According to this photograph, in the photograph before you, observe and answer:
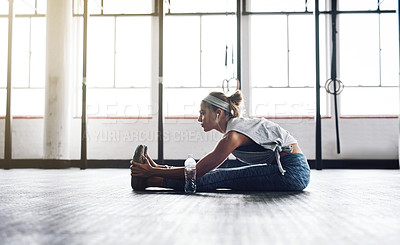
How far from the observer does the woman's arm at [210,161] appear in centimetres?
248

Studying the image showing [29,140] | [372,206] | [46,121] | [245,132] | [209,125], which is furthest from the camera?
[29,140]

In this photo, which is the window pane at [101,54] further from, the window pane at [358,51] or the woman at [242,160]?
the woman at [242,160]

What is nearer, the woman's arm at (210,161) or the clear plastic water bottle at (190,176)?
the woman's arm at (210,161)

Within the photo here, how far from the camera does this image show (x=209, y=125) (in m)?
2.70

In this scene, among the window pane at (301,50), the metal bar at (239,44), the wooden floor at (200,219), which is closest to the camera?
the wooden floor at (200,219)

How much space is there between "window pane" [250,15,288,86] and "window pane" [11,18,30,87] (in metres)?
3.73

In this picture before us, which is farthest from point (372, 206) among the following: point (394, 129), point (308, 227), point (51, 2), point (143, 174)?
point (51, 2)

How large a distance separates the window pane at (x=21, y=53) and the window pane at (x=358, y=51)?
5.16 meters

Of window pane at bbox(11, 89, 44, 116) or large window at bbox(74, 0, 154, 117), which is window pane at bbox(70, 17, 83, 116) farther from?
window pane at bbox(11, 89, 44, 116)

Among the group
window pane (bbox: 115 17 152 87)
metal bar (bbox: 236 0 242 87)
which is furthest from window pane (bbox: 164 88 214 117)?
metal bar (bbox: 236 0 242 87)

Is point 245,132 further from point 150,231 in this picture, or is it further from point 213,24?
point 213,24

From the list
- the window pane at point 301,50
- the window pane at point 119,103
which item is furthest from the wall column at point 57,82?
the window pane at point 301,50

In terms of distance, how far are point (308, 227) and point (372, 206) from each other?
0.77 m

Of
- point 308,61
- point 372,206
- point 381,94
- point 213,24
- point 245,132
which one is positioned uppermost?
point 213,24
